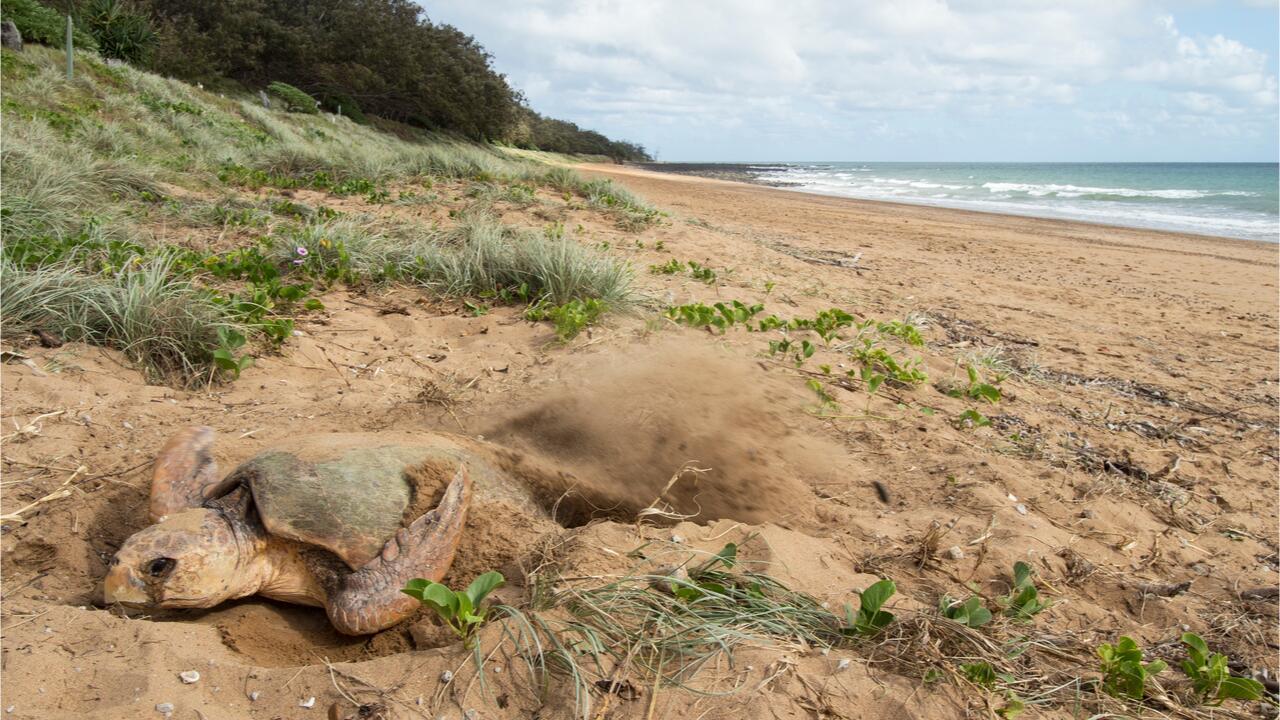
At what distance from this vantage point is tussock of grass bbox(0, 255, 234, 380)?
128 inches

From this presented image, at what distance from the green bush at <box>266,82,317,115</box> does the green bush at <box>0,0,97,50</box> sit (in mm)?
7337

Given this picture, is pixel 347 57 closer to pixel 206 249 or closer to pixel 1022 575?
pixel 206 249

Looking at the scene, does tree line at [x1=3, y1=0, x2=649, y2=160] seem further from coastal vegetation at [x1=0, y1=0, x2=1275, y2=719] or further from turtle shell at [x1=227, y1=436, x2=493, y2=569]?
turtle shell at [x1=227, y1=436, x2=493, y2=569]

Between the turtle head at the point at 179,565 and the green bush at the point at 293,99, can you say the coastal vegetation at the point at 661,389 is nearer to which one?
the turtle head at the point at 179,565

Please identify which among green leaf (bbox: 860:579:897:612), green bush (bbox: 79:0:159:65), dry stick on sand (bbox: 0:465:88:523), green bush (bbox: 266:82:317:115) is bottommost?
green leaf (bbox: 860:579:897:612)

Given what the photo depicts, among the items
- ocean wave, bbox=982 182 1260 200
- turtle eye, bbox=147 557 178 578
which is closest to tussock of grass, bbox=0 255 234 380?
turtle eye, bbox=147 557 178 578

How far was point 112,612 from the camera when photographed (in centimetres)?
198

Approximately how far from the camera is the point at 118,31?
60.3 feet

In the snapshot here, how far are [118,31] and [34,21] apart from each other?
215 inches

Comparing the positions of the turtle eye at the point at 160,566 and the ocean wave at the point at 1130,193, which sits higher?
the ocean wave at the point at 1130,193

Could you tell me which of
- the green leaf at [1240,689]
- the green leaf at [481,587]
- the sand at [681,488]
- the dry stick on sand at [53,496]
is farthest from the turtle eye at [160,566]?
the green leaf at [1240,689]

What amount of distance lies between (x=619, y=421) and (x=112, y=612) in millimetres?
1973

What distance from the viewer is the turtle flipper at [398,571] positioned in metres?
2.11

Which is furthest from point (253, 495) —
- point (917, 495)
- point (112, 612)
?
point (917, 495)
